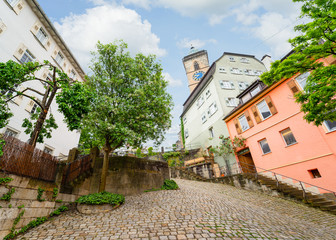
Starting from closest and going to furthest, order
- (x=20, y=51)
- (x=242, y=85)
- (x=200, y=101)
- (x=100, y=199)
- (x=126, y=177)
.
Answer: (x=100, y=199) → (x=126, y=177) → (x=20, y=51) → (x=242, y=85) → (x=200, y=101)

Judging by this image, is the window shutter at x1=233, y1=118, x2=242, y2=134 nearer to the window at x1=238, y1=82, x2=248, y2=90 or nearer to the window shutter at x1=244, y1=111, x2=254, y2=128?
the window shutter at x1=244, y1=111, x2=254, y2=128

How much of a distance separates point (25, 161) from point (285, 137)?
1757 centimetres

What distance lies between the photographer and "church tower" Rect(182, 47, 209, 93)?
38750 mm

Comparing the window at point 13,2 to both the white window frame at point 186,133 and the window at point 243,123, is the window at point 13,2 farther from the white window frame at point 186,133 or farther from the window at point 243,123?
the white window frame at point 186,133

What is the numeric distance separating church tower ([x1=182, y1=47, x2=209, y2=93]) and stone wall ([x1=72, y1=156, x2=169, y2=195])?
28953 millimetres

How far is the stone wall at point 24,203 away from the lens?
5164 millimetres

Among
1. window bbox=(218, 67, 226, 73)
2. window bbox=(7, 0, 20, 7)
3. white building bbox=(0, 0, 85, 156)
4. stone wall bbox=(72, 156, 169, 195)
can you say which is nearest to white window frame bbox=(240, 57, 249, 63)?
window bbox=(218, 67, 226, 73)

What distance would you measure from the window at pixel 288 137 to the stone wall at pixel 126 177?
36.0ft

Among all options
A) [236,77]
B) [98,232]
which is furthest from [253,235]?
[236,77]

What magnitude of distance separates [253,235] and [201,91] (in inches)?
997

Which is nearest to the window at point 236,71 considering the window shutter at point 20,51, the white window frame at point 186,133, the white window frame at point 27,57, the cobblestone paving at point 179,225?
the white window frame at point 186,133

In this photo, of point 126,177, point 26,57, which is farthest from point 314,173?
point 26,57

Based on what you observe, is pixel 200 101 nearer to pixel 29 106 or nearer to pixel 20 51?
pixel 29 106

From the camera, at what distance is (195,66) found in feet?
133
